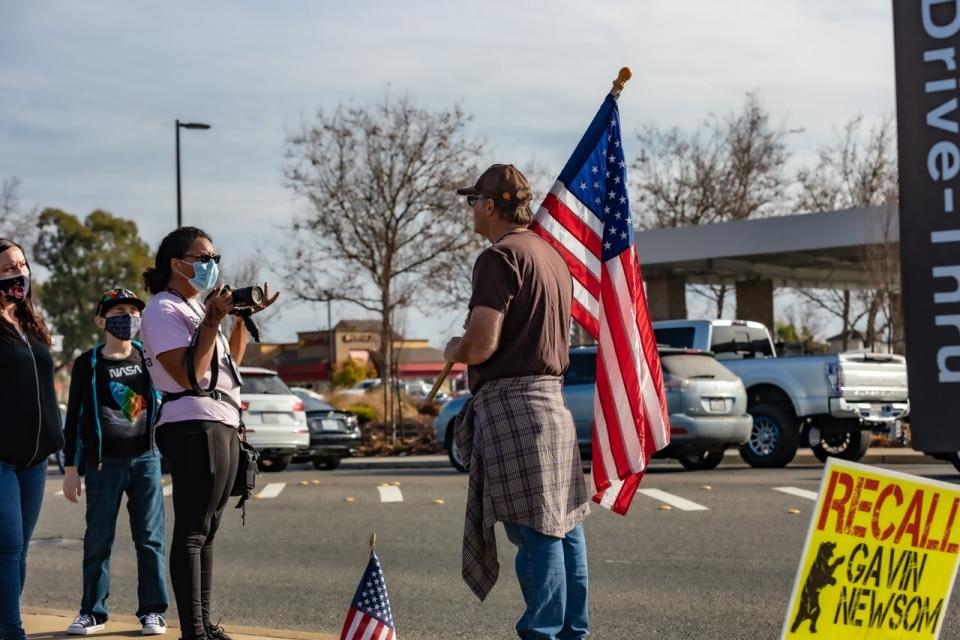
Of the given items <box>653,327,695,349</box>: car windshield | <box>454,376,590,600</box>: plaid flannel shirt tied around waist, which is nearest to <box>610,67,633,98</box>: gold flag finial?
<box>454,376,590,600</box>: plaid flannel shirt tied around waist

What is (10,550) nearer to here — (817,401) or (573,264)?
(573,264)

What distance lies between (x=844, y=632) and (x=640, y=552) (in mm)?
6080

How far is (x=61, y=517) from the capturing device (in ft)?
47.3

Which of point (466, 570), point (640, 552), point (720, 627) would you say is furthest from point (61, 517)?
point (466, 570)

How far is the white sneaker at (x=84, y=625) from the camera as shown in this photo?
657 centimetres

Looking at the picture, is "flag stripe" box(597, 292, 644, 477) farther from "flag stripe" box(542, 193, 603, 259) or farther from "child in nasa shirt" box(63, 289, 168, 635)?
"child in nasa shirt" box(63, 289, 168, 635)

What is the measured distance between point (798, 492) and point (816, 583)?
10.2 metres

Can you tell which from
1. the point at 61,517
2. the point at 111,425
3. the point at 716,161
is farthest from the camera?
the point at 716,161

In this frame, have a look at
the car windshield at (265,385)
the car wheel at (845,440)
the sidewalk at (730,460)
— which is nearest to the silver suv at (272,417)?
the car windshield at (265,385)

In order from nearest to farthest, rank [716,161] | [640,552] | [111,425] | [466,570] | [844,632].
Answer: [844,632] → [466,570] → [111,425] → [640,552] → [716,161]

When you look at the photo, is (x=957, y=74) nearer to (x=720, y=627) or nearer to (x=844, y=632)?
(x=844, y=632)

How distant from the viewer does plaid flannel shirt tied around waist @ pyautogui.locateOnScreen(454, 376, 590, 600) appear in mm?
5066

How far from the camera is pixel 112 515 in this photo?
22.5ft

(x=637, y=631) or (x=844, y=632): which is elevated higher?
(x=844, y=632)
